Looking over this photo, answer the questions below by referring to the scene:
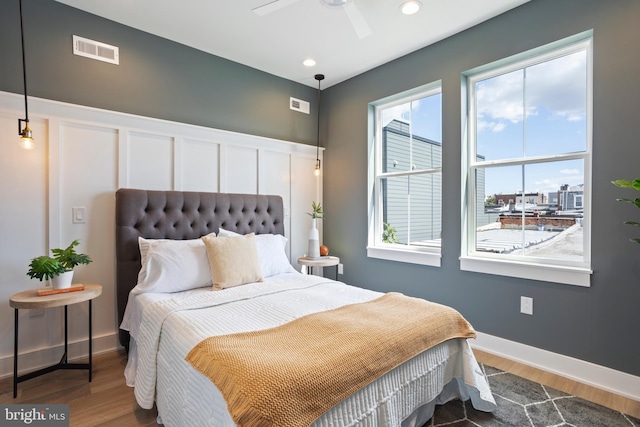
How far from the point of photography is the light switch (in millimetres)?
2643

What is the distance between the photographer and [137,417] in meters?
1.94

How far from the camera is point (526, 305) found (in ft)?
8.57

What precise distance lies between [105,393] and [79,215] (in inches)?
55.5

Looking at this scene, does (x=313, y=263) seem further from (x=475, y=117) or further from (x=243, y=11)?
(x=243, y=11)

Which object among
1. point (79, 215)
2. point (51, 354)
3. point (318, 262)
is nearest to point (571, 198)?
point (318, 262)

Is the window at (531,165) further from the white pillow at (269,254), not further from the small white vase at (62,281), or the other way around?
the small white vase at (62,281)

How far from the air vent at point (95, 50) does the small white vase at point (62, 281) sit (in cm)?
182

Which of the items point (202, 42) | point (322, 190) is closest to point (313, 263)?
point (322, 190)

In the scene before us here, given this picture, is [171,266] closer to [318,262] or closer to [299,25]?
[318,262]

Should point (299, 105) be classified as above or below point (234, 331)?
above

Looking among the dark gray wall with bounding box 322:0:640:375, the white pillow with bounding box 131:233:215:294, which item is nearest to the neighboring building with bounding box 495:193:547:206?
the dark gray wall with bounding box 322:0:640:375

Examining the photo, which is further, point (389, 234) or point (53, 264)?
point (389, 234)

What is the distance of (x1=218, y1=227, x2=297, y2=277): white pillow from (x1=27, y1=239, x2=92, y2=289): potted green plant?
115 centimetres

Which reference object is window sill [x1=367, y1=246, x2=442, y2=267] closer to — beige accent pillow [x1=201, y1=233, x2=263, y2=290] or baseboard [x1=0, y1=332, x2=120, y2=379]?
beige accent pillow [x1=201, y1=233, x2=263, y2=290]
